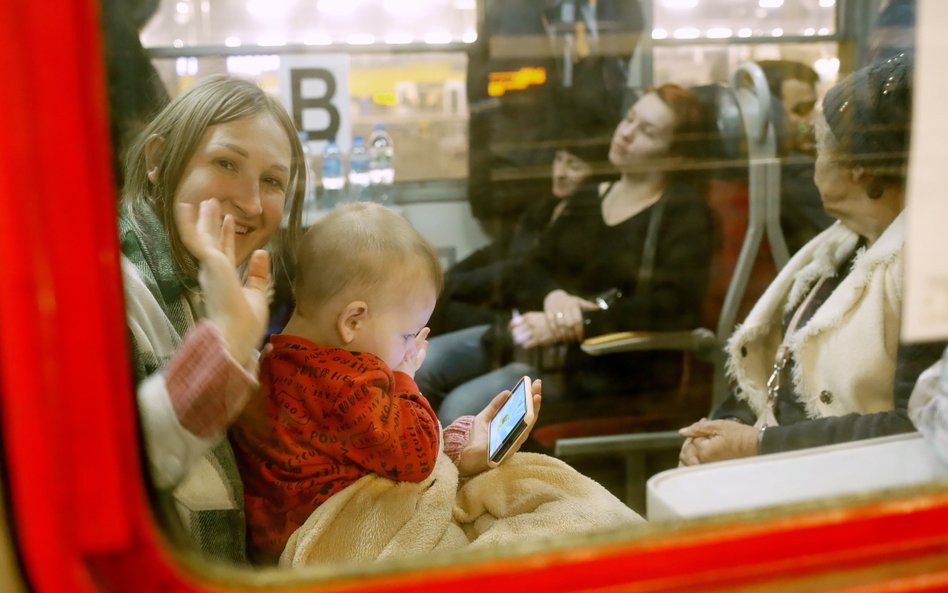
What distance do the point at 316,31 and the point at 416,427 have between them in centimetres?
96

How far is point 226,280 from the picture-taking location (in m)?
1.07

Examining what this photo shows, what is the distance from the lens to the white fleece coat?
151cm

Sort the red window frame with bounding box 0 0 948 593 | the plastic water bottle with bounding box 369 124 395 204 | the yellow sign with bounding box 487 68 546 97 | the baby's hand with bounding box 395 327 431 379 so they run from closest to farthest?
the red window frame with bounding box 0 0 948 593
the baby's hand with bounding box 395 327 431 379
the plastic water bottle with bounding box 369 124 395 204
the yellow sign with bounding box 487 68 546 97

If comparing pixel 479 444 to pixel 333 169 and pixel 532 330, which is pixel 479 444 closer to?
pixel 333 169

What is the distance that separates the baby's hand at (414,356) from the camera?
54.4 inches

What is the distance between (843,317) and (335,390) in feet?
3.29

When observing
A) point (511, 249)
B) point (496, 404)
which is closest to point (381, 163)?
point (511, 249)

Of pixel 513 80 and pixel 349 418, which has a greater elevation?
pixel 513 80

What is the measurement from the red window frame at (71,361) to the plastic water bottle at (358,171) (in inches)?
46.2

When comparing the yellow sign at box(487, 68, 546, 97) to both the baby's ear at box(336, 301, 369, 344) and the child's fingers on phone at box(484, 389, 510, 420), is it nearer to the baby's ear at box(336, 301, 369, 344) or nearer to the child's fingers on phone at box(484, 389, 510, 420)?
the child's fingers on phone at box(484, 389, 510, 420)

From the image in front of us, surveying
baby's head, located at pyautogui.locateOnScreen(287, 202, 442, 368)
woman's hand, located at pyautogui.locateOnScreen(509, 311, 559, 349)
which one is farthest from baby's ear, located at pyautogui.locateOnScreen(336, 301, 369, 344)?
woman's hand, located at pyautogui.locateOnScreen(509, 311, 559, 349)

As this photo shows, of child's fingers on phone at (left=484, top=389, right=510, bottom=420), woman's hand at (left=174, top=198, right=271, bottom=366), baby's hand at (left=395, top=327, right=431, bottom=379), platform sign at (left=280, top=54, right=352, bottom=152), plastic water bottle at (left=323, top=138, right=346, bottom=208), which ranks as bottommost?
child's fingers on phone at (left=484, top=389, right=510, bottom=420)

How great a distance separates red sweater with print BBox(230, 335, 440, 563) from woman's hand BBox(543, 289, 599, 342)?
134 cm

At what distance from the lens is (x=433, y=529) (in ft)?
4.18
